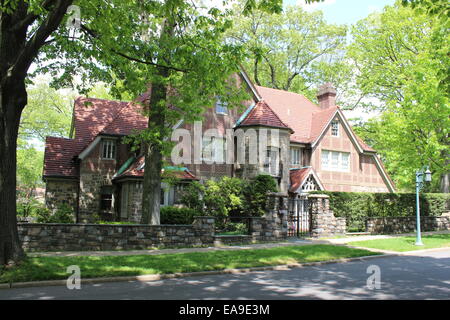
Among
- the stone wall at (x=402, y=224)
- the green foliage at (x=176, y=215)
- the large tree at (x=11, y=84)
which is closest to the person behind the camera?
the large tree at (x=11, y=84)

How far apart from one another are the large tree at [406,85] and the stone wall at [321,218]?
7878 mm

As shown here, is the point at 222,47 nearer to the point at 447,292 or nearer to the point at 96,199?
the point at 447,292

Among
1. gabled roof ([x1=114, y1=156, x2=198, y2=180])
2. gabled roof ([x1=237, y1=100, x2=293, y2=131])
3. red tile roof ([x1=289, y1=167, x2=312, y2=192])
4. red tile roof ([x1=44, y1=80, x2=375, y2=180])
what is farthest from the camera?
red tile roof ([x1=289, y1=167, x2=312, y2=192])

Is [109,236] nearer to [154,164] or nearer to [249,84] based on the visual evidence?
[154,164]

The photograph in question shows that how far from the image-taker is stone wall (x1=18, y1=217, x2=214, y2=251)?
43.7 ft

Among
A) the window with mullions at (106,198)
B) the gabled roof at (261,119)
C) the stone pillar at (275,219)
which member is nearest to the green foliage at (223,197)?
the stone pillar at (275,219)

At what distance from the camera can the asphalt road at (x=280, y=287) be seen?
767cm

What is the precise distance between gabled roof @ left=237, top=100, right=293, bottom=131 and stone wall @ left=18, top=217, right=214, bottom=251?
10.9m

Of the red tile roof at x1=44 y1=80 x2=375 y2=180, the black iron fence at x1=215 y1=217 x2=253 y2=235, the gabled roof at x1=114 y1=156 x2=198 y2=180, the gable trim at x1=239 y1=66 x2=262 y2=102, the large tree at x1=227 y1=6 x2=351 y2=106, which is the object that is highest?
the large tree at x1=227 y1=6 x2=351 y2=106

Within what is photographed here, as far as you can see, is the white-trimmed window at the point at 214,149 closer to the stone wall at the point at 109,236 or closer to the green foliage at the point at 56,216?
the green foliage at the point at 56,216

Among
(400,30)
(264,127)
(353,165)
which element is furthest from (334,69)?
(264,127)

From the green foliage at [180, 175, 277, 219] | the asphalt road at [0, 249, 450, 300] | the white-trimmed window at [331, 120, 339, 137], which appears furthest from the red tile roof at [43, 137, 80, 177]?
the white-trimmed window at [331, 120, 339, 137]

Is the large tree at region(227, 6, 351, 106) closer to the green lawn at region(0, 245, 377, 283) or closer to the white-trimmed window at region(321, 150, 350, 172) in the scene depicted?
the white-trimmed window at region(321, 150, 350, 172)

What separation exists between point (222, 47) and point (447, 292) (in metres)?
9.49
